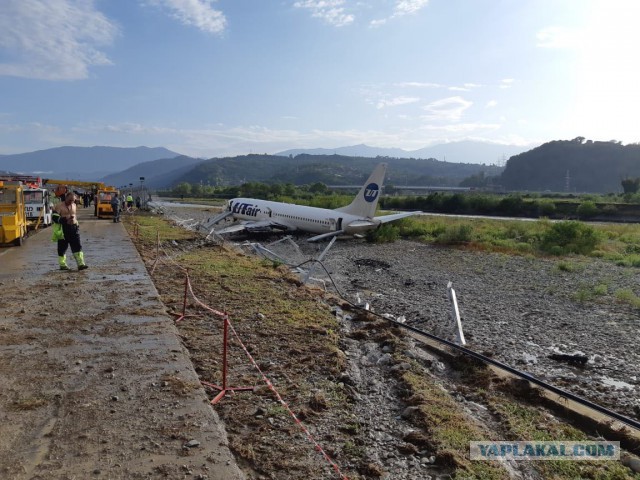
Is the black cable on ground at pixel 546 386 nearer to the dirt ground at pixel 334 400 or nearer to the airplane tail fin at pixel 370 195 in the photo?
the dirt ground at pixel 334 400

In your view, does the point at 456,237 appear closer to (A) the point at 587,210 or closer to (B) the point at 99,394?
(B) the point at 99,394

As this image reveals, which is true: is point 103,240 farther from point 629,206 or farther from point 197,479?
point 629,206

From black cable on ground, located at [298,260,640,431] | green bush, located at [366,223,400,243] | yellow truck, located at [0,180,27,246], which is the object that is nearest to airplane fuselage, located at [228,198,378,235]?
green bush, located at [366,223,400,243]

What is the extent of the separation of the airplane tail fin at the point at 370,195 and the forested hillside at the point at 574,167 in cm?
15391

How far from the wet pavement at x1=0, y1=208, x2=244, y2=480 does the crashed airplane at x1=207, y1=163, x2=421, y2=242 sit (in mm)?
24241

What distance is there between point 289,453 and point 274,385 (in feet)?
6.25

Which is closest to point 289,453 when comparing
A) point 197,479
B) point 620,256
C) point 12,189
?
point 197,479

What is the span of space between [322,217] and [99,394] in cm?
3050

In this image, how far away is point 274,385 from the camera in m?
7.05

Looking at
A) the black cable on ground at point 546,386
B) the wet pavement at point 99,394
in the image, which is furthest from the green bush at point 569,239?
the wet pavement at point 99,394

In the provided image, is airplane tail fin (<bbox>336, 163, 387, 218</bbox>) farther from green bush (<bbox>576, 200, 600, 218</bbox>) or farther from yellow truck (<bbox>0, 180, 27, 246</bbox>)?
green bush (<bbox>576, 200, 600, 218</bbox>)

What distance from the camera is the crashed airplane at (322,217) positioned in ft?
114

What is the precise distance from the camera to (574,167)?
17688 cm

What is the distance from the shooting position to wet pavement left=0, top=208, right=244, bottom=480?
15.2 ft
